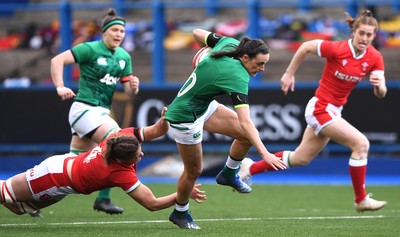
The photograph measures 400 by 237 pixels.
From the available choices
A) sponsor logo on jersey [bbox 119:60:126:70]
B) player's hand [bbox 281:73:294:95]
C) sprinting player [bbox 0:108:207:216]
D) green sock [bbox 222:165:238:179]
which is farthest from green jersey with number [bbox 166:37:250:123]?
sponsor logo on jersey [bbox 119:60:126:70]

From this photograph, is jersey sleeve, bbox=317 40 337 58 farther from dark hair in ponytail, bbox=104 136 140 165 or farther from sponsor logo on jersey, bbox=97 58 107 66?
dark hair in ponytail, bbox=104 136 140 165

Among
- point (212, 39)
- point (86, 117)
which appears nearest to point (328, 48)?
point (212, 39)

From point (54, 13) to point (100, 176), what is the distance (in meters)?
14.9

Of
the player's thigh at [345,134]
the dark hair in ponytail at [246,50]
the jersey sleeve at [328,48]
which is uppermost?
the dark hair in ponytail at [246,50]

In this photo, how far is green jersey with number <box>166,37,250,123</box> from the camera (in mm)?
8672

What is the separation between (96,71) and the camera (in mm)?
11000

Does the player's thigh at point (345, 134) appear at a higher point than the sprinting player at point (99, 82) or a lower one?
lower

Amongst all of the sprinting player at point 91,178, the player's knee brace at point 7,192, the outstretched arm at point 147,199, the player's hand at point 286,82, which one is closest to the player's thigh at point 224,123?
the sprinting player at point 91,178

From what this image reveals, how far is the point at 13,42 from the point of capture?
2231 cm

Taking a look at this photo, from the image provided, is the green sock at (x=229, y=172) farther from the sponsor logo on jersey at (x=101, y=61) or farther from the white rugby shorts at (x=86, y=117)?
the sponsor logo on jersey at (x=101, y=61)

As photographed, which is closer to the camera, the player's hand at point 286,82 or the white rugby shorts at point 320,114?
the player's hand at point 286,82

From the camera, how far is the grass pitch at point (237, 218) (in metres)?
8.88

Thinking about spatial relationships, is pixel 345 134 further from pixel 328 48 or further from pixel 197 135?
pixel 197 135

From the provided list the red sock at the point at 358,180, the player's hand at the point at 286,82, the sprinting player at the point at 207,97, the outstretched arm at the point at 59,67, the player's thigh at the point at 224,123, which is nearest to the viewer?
the sprinting player at the point at 207,97
